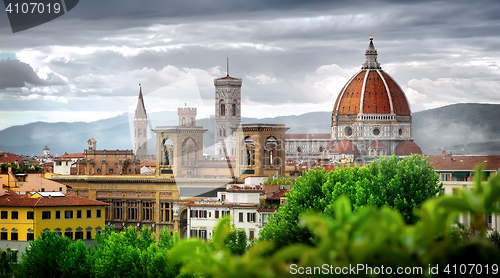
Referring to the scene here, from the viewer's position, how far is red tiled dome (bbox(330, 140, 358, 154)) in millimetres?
154625

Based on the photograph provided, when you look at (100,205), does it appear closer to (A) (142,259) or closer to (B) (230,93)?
(A) (142,259)

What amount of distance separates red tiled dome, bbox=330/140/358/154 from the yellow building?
104399mm

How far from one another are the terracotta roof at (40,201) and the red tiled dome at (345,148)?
10403 cm

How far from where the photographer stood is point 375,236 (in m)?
5.84

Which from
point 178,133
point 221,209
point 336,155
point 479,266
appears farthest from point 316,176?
point 336,155

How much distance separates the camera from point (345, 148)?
509 feet

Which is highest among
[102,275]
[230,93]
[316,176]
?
[230,93]

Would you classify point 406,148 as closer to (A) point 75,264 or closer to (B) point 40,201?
(B) point 40,201

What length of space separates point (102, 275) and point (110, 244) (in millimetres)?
2055

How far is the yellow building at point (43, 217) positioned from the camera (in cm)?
5053

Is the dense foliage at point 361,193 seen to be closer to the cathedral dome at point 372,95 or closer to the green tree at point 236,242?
the green tree at point 236,242

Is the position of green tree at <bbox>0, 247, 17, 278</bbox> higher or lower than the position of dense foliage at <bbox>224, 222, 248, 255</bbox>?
lower

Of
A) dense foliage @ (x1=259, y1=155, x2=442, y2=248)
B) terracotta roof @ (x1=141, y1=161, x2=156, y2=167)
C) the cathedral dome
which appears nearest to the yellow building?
dense foliage @ (x1=259, y1=155, x2=442, y2=248)

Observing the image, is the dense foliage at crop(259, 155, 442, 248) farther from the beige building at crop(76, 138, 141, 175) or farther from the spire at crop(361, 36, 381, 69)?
the spire at crop(361, 36, 381, 69)
